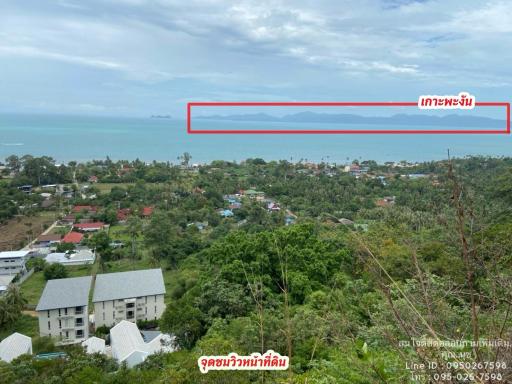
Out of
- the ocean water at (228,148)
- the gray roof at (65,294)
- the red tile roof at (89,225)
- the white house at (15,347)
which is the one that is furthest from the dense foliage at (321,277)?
the ocean water at (228,148)

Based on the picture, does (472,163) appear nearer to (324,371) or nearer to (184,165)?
(184,165)

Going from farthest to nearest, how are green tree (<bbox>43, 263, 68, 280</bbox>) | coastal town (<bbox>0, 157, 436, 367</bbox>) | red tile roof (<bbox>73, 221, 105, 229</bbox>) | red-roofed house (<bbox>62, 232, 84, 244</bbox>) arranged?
red tile roof (<bbox>73, 221, 105, 229</bbox>)
red-roofed house (<bbox>62, 232, 84, 244</bbox>)
green tree (<bbox>43, 263, 68, 280</bbox>)
coastal town (<bbox>0, 157, 436, 367</bbox>)

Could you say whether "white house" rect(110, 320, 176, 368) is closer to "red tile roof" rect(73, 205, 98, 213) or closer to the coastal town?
the coastal town

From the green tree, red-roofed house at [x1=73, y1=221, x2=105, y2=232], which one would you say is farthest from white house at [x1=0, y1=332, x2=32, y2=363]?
red-roofed house at [x1=73, y1=221, x2=105, y2=232]

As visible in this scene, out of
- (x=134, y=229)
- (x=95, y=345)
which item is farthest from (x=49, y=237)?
→ (x=95, y=345)

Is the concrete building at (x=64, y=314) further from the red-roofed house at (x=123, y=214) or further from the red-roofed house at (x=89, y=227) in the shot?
the red-roofed house at (x=123, y=214)

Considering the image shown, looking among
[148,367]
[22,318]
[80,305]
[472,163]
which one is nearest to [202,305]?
Result: [148,367]
